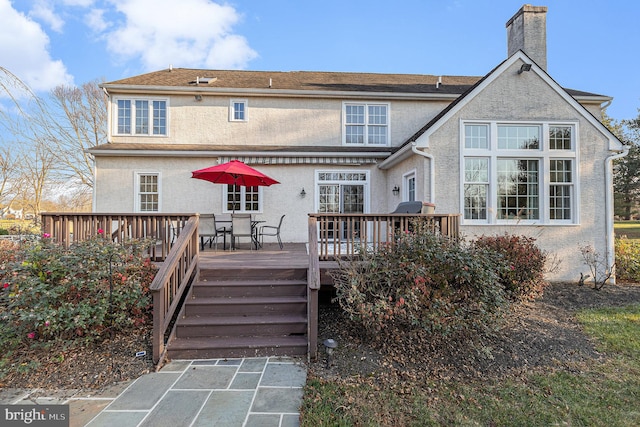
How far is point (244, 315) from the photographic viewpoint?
16.3 ft

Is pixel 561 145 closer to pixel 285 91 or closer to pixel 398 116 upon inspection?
pixel 398 116

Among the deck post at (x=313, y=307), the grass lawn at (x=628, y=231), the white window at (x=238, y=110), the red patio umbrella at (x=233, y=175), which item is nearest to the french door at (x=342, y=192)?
the red patio umbrella at (x=233, y=175)

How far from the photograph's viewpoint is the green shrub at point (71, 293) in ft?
13.8

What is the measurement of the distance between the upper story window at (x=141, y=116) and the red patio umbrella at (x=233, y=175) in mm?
4171

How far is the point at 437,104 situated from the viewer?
464 inches

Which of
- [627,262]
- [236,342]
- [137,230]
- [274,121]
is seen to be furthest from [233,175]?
[627,262]

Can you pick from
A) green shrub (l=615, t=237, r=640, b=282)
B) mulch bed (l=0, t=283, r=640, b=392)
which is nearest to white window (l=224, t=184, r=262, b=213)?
mulch bed (l=0, t=283, r=640, b=392)

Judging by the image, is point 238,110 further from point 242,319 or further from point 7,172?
point 242,319

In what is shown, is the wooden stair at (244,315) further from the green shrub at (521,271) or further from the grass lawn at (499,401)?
the green shrub at (521,271)

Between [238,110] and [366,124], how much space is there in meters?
4.95

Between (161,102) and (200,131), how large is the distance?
5.96 feet

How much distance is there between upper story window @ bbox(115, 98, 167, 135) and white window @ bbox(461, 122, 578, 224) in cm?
1041

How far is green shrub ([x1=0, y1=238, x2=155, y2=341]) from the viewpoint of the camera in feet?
13.8

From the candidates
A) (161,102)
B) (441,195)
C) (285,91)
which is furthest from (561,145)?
(161,102)
